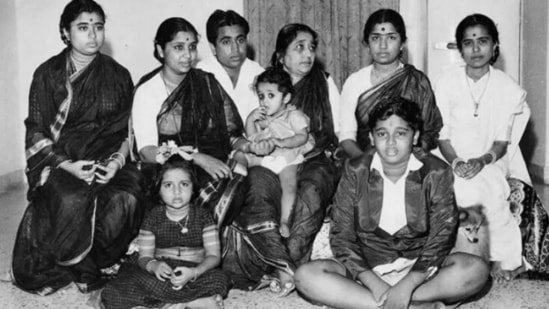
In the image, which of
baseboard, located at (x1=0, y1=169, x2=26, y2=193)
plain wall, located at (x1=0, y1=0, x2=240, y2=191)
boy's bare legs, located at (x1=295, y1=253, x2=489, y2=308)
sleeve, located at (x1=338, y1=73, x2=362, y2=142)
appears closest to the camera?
boy's bare legs, located at (x1=295, y1=253, x2=489, y2=308)

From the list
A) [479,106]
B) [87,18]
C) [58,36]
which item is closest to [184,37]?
[87,18]

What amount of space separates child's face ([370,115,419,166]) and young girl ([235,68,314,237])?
75cm

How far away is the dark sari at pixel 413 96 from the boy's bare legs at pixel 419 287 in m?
1.00

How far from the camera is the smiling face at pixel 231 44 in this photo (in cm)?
464

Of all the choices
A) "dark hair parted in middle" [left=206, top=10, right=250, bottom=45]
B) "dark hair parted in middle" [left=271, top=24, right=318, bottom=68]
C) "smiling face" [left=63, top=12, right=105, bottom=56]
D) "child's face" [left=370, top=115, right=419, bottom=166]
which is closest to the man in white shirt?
"dark hair parted in middle" [left=206, top=10, right=250, bottom=45]

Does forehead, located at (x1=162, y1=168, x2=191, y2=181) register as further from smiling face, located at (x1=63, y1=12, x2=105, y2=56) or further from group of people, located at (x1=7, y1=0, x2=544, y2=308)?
smiling face, located at (x1=63, y1=12, x2=105, y2=56)

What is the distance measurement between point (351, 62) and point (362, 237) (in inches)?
120

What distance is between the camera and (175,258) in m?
3.71

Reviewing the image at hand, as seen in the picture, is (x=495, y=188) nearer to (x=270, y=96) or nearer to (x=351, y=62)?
(x=270, y=96)

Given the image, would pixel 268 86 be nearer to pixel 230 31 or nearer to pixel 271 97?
pixel 271 97

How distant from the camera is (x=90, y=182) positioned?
401 centimetres

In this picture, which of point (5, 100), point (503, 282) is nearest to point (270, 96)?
point (503, 282)

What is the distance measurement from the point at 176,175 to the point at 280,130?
77 cm

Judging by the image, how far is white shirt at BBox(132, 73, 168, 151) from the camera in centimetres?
420
